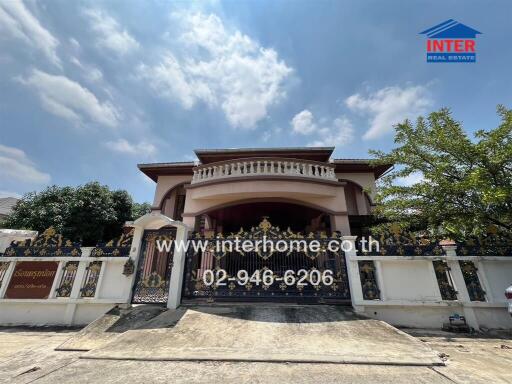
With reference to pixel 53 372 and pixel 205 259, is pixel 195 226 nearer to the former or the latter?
pixel 205 259

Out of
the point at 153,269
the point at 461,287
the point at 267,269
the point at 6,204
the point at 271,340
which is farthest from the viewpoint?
the point at 6,204

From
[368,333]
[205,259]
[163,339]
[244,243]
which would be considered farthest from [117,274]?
[368,333]

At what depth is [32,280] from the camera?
530cm

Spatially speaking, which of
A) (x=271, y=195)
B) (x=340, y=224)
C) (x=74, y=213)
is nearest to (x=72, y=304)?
(x=271, y=195)

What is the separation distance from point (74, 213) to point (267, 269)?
15.3 metres

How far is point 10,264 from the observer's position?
5406 millimetres

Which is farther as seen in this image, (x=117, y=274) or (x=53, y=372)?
(x=117, y=274)

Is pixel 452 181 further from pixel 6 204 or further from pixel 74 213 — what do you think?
pixel 6 204

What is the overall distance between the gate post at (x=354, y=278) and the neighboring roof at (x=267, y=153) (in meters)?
5.86

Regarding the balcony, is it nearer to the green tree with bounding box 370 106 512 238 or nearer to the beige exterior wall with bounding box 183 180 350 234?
the beige exterior wall with bounding box 183 180 350 234

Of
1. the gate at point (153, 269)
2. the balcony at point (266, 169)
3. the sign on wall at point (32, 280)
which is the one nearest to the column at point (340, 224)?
the balcony at point (266, 169)

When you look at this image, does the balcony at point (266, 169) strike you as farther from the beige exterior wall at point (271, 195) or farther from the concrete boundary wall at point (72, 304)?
the concrete boundary wall at point (72, 304)

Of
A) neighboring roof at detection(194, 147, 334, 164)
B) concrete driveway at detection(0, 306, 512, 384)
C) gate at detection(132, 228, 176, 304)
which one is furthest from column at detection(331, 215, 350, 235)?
gate at detection(132, 228, 176, 304)

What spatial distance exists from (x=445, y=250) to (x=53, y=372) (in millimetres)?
7348
